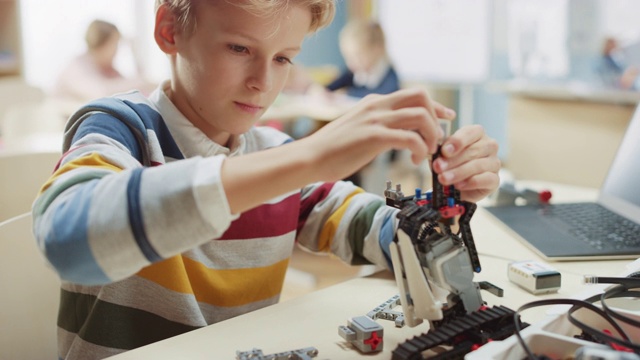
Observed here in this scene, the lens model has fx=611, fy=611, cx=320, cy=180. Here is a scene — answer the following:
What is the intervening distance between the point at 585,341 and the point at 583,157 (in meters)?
2.82

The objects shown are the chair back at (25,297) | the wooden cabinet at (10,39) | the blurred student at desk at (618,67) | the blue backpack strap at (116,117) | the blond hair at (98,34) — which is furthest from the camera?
the blond hair at (98,34)

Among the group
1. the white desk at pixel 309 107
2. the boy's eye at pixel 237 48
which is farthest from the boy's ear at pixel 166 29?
the white desk at pixel 309 107

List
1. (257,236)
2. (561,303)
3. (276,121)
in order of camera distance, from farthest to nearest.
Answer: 1. (276,121)
2. (257,236)
3. (561,303)

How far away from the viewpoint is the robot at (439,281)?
667 millimetres

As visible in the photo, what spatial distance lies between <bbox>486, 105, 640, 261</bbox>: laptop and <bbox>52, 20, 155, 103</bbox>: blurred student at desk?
3.06 m

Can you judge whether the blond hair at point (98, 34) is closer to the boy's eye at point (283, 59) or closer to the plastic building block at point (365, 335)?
the boy's eye at point (283, 59)

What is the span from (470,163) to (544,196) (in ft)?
2.15

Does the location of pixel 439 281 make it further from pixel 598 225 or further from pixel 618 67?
pixel 618 67

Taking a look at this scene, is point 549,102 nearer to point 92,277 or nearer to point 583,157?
point 583,157

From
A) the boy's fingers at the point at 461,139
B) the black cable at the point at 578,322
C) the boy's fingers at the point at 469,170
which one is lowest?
the black cable at the point at 578,322

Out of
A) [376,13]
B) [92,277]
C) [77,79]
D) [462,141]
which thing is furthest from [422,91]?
[376,13]

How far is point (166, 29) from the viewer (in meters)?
0.94

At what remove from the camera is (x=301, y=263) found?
3.15 m

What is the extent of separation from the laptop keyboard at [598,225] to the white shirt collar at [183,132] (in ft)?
2.26
